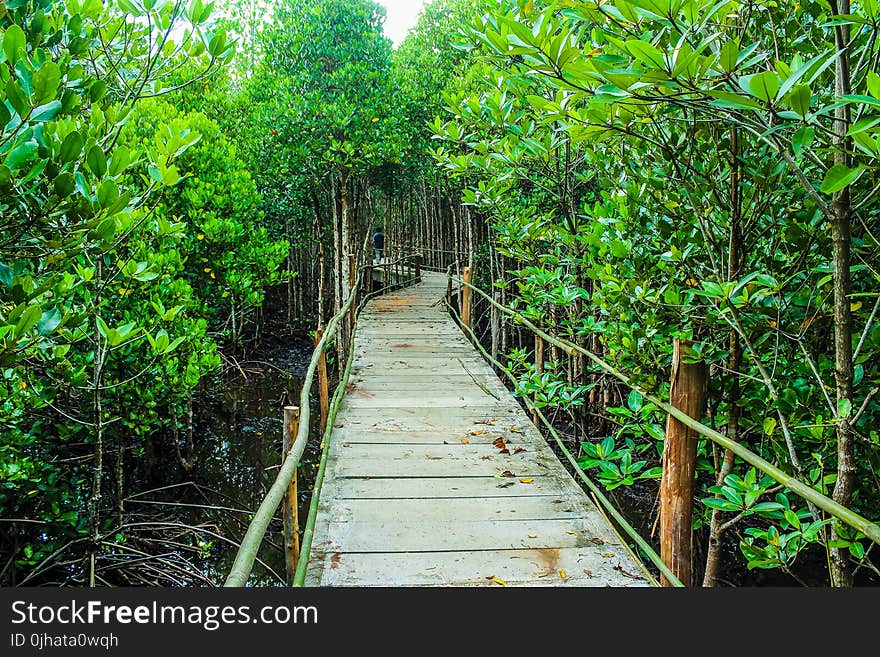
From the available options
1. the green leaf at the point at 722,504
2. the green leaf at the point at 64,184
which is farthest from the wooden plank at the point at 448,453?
the green leaf at the point at 64,184

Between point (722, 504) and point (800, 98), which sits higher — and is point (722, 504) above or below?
below

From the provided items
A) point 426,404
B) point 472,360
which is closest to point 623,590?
point 426,404

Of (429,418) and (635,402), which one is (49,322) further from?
(429,418)

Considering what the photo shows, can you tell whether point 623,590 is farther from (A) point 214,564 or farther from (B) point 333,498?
(A) point 214,564

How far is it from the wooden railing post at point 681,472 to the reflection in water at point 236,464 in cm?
461

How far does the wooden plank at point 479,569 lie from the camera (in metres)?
2.30

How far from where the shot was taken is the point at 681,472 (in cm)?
231

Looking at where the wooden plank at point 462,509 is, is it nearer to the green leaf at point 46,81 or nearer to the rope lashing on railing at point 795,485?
the rope lashing on railing at point 795,485

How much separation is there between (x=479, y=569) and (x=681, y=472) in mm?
937

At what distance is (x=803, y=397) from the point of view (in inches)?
88.4

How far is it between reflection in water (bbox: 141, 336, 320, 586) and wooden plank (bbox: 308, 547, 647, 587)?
152 inches

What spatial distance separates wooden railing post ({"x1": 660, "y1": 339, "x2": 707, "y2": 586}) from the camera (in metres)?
2.29

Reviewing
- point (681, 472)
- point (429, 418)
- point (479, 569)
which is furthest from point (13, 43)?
point (429, 418)

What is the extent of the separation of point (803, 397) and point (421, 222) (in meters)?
21.3
